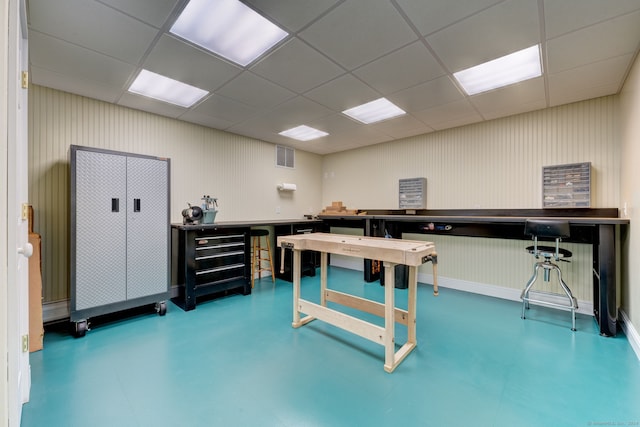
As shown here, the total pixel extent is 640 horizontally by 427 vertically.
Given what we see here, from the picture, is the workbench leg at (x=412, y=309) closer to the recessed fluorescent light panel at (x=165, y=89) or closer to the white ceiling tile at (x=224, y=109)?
the white ceiling tile at (x=224, y=109)

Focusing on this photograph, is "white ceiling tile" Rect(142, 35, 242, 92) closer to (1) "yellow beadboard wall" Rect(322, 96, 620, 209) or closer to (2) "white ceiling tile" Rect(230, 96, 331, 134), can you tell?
(2) "white ceiling tile" Rect(230, 96, 331, 134)

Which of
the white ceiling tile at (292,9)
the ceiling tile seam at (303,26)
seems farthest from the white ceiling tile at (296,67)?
the white ceiling tile at (292,9)

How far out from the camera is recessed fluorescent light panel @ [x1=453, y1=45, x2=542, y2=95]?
2.53 metres

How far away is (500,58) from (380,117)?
1.73m

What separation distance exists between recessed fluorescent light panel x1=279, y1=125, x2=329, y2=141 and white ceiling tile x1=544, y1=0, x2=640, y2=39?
3.17 m

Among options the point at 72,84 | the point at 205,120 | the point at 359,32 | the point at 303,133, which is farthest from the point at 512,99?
the point at 72,84

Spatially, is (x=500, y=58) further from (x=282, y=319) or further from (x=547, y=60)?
(x=282, y=319)

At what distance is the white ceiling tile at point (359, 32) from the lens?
1916mm

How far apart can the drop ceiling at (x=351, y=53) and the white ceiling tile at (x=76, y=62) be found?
0.01 metres

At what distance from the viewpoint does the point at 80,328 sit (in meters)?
2.78

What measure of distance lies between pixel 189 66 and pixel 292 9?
4.12 feet

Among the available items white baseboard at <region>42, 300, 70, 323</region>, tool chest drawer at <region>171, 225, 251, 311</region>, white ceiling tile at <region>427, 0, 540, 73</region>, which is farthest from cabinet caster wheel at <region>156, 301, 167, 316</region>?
white ceiling tile at <region>427, 0, 540, 73</region>

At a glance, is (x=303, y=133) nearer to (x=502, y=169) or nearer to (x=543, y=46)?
(x=502, y=169)

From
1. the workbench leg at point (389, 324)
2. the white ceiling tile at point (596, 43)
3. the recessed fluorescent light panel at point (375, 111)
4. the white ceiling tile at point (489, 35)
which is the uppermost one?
the recessed fluorescent light panel at point (375, 111)
